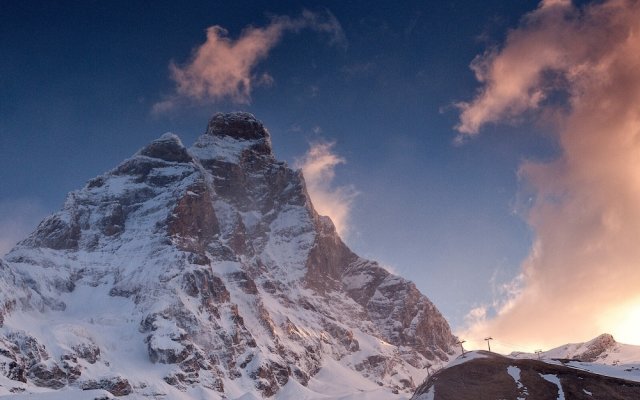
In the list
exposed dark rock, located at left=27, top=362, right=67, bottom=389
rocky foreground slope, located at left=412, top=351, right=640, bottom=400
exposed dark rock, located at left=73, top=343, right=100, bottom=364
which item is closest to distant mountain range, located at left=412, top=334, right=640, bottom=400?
rocky foreground slope, located at left=412, top=351, right=640, bottom=400

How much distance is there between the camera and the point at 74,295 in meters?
191

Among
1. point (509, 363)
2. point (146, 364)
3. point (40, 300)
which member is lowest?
point (509, 363)

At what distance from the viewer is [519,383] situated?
54.6 metres

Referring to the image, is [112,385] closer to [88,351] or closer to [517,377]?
[88,351]

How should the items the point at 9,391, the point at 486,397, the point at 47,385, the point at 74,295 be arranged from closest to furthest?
1. the point at 486,397
2. the point at 9,391
3. the point at 47,385
4. the point at 74,295

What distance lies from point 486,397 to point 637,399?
45.4 ft

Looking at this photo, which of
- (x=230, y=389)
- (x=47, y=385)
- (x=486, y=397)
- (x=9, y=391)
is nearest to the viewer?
(x=486, y=397)

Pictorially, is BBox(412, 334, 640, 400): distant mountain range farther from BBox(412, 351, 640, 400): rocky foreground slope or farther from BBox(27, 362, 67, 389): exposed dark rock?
BBox(27, 362, 67, 389): exposed dark rock

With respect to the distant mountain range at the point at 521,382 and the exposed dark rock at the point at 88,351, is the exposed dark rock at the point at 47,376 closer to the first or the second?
the exposed dark rock at the point at 88,351

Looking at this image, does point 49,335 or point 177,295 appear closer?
point 49,335

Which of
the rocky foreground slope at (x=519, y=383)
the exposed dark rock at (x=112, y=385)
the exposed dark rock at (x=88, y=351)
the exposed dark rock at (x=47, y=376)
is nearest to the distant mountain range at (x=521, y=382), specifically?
the rocky foreground slope at (x=519, y=383)

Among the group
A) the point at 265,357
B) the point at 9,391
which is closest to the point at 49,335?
the point at 9,391

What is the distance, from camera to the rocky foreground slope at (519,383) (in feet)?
175

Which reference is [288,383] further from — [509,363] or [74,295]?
[509,363]
